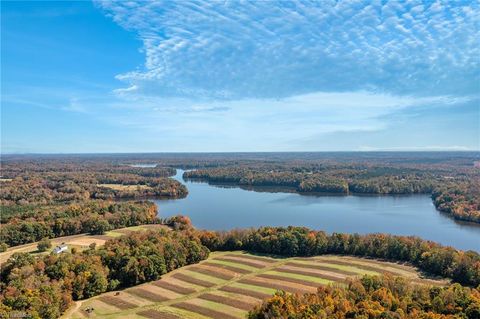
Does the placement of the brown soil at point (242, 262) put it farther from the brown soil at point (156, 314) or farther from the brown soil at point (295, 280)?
the brown soil at point (156, 314)

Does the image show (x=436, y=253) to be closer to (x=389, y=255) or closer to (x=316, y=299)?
(x=389, y=255)

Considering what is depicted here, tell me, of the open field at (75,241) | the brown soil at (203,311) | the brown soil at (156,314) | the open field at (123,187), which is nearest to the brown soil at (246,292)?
the brown soil at (203,311)

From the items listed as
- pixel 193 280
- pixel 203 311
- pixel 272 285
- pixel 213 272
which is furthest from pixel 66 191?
pixel 203 311

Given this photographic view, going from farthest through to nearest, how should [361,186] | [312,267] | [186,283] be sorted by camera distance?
1. [361,186]
2. [312,267]
3. [186,283]

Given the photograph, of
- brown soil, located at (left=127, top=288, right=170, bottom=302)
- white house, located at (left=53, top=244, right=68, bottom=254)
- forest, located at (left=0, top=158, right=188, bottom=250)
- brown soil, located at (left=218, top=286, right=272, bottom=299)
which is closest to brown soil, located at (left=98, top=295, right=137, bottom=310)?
brown soil, located at (left=127, top=288, right=170, bottom=302)

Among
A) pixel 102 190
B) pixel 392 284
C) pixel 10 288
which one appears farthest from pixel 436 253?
pixel 102 190

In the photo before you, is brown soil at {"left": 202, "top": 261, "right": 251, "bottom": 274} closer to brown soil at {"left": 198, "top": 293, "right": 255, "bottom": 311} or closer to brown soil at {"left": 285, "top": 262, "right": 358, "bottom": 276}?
brown soil at {"left": 285, "top": 262, "right": 358, "bottom": 276}
